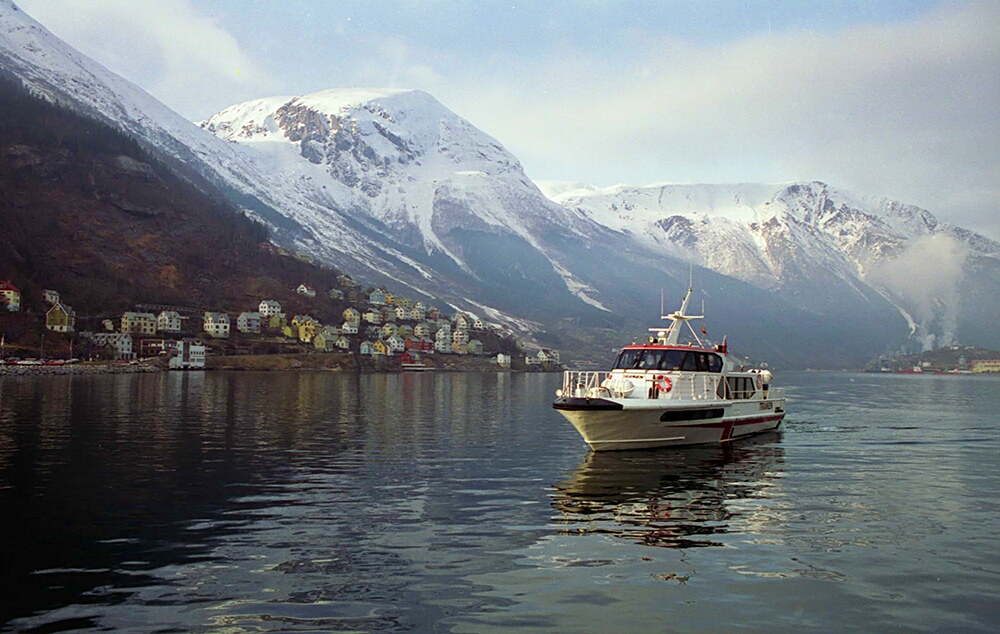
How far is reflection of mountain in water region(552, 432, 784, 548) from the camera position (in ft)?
99.3

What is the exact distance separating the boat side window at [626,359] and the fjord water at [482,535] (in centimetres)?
651

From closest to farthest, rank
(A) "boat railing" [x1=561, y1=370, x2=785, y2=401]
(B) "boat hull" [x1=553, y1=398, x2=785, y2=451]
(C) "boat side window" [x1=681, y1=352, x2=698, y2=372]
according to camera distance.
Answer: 1. (B) "boat hull" [x1=553, y1=398, x2=785, y2=451]
2. (A) "boat railing" [x1=561, y1=370, x2=785, y2=401]
3. (C) "boat side window" [x1=681, y1=352, x2=698, y2=372]

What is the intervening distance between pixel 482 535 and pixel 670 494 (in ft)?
42.8

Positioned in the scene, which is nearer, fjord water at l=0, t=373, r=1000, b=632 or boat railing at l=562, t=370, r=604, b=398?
fjord water at l=0, t=373, r=1000, b=632

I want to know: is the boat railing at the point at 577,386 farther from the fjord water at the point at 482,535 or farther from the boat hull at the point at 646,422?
the fjord water at the point at 482,535

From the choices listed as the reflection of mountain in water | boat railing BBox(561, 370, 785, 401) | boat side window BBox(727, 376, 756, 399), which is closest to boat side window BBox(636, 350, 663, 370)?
boat railing BBox(561, 370, 785, 401)

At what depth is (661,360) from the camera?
191 ft

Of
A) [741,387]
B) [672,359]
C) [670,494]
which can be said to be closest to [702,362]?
[672,359]

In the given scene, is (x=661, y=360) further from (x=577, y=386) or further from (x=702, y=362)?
(x=577, y=386)

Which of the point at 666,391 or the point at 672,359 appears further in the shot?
the point at 672,359

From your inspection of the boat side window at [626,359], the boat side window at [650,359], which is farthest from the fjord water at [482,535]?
the boat side window at [650,359]

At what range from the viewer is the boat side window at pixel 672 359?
58.0 m

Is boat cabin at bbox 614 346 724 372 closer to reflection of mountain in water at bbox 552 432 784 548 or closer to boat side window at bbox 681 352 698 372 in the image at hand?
boat side window at bbox 681 352 698 372

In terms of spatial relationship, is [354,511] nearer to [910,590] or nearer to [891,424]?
[910,590]
